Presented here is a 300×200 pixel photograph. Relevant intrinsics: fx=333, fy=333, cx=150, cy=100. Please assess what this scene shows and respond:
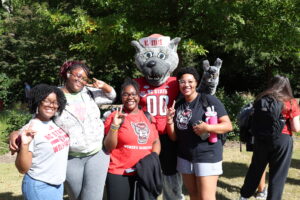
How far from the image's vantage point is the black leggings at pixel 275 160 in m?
4.06

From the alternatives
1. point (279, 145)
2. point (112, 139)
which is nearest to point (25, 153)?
point (112, 139)

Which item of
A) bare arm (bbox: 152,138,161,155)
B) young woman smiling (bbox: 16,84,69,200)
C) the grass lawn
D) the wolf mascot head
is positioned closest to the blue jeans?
young woman smiling (bbox: 16,84,69,200)

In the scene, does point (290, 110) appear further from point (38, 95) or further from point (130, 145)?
point (38, 95)

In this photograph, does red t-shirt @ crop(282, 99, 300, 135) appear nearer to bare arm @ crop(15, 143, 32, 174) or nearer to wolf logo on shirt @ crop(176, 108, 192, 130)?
wolf logo on shirt @ crop(176, 108, 192, 130)

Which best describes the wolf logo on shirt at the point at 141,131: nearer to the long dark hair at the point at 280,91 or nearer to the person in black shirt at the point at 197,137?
the person in black shirt at the point at 197,137

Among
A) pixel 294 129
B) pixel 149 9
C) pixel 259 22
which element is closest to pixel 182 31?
pixel 149 9

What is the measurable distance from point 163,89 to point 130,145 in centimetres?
111

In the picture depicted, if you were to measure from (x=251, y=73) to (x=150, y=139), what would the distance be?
19.2 metres

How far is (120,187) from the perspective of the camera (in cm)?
309

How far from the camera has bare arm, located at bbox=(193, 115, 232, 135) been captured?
3.15 metres

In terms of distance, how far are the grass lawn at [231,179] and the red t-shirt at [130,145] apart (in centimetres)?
225

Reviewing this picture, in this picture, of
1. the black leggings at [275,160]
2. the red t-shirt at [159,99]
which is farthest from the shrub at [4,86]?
the black leggings at [275,160]

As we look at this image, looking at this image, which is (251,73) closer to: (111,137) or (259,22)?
(259,22)

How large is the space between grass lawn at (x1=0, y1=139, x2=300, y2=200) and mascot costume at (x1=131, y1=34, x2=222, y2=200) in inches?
46.1
